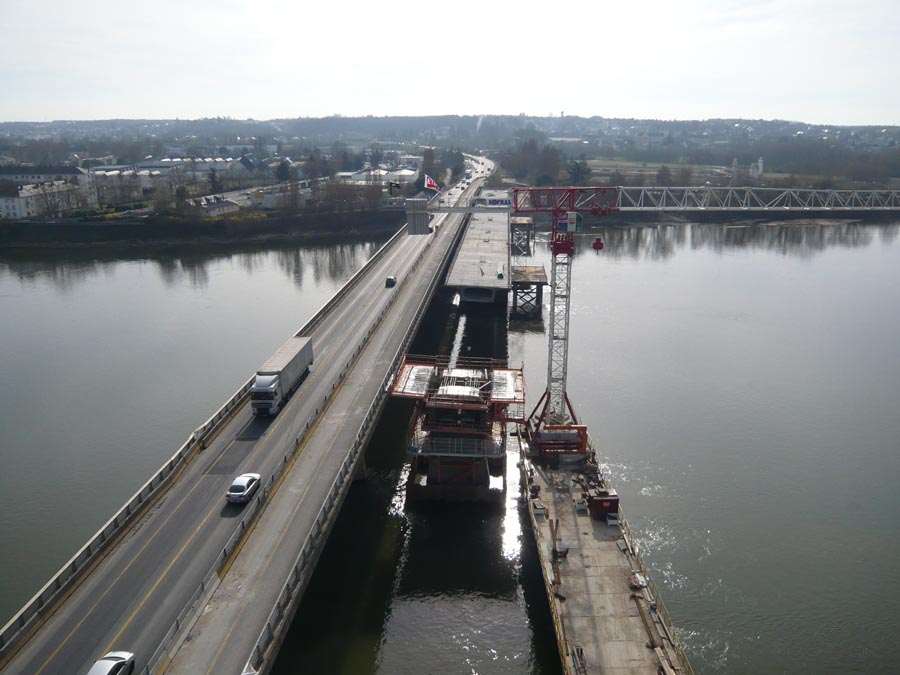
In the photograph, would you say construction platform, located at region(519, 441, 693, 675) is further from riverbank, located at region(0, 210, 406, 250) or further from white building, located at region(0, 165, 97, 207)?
white building, located at region(0, 165, 97, 207)

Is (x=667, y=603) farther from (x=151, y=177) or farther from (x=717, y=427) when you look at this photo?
(x=151, y=177)

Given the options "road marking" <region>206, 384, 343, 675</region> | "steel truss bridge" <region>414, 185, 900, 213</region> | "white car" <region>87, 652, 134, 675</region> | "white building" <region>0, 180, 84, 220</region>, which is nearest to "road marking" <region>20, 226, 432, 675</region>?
"road marking" <region>206, 384, 343, 675</region>

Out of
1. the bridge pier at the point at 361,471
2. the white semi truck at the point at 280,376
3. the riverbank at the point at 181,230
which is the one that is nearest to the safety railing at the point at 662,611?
the bridge pier at the point at 361,471

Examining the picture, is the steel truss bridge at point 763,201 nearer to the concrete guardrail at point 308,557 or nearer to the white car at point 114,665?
the concrete guardrail at point 308,557

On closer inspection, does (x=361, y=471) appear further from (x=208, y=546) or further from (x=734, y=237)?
(x=734, y=237)

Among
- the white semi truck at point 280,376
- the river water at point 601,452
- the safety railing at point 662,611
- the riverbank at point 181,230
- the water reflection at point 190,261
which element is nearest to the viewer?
the safety railing at point 662,611

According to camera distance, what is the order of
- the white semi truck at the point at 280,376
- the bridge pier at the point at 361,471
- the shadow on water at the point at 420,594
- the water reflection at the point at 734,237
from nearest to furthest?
1. the shadow on water at the point at 420,594
2. the white semi truck at the point at 280,376
3. the bridge pier at the point at 361,471
4. the water reflection at the point at 734,237

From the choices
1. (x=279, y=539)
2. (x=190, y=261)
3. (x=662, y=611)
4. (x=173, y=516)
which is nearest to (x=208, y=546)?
(x=279, y=539)
